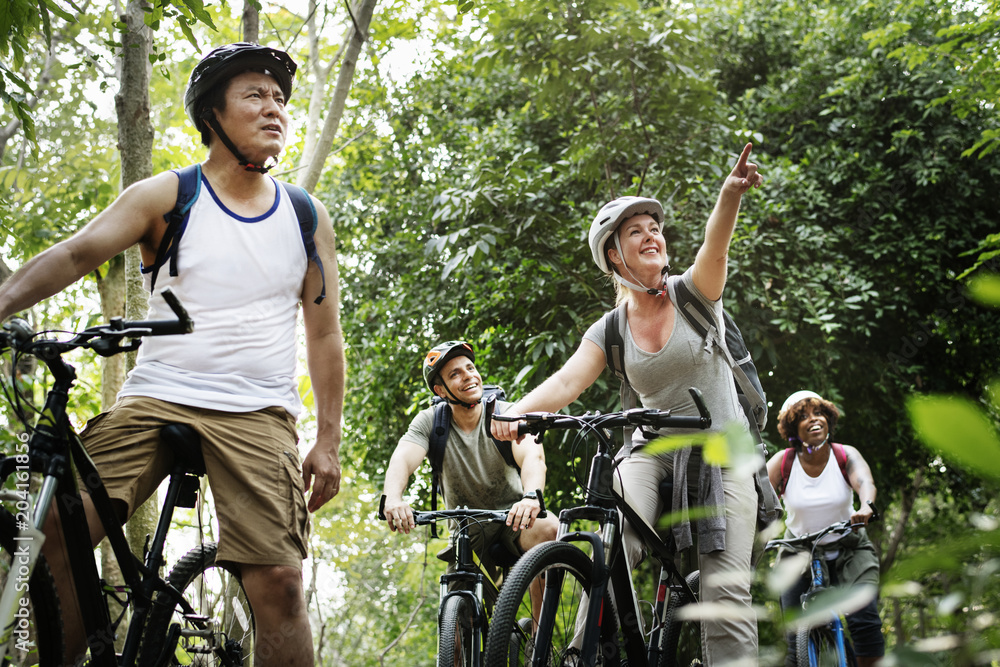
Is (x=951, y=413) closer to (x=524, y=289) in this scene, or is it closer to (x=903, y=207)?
(x=524, y=289)

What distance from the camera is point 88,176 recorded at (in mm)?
8133

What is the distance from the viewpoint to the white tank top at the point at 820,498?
5.86m

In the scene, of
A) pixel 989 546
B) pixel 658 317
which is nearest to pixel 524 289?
pixel 658 317

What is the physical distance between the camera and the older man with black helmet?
7.47ft

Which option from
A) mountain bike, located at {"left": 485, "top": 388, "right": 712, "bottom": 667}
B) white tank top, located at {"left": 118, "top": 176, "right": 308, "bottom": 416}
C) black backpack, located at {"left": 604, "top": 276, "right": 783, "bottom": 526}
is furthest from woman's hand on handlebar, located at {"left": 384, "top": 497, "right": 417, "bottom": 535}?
white tank top, located at {"left": 118, "top": 176, "right": 308, "bottom": 416}

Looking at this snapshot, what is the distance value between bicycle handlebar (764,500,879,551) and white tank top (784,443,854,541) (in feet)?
0.48

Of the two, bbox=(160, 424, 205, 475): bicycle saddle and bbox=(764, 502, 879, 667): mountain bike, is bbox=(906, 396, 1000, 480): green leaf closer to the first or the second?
bbox=(160, 424, 205, 475): bicycle saddle

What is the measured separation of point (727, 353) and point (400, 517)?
1.70 metres

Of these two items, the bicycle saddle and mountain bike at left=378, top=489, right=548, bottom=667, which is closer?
the bicycle saddle

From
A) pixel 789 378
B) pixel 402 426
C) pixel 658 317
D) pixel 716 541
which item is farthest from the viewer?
pixel 402 426

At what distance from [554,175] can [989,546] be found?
923 centimetres

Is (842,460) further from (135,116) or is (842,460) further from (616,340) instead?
(135,116)

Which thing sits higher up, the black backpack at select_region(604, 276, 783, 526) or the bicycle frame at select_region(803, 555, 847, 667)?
the black backpack at select_region(604, 276, 783, 526)

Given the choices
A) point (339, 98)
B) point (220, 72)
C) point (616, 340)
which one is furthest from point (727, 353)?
point (339, 98)
